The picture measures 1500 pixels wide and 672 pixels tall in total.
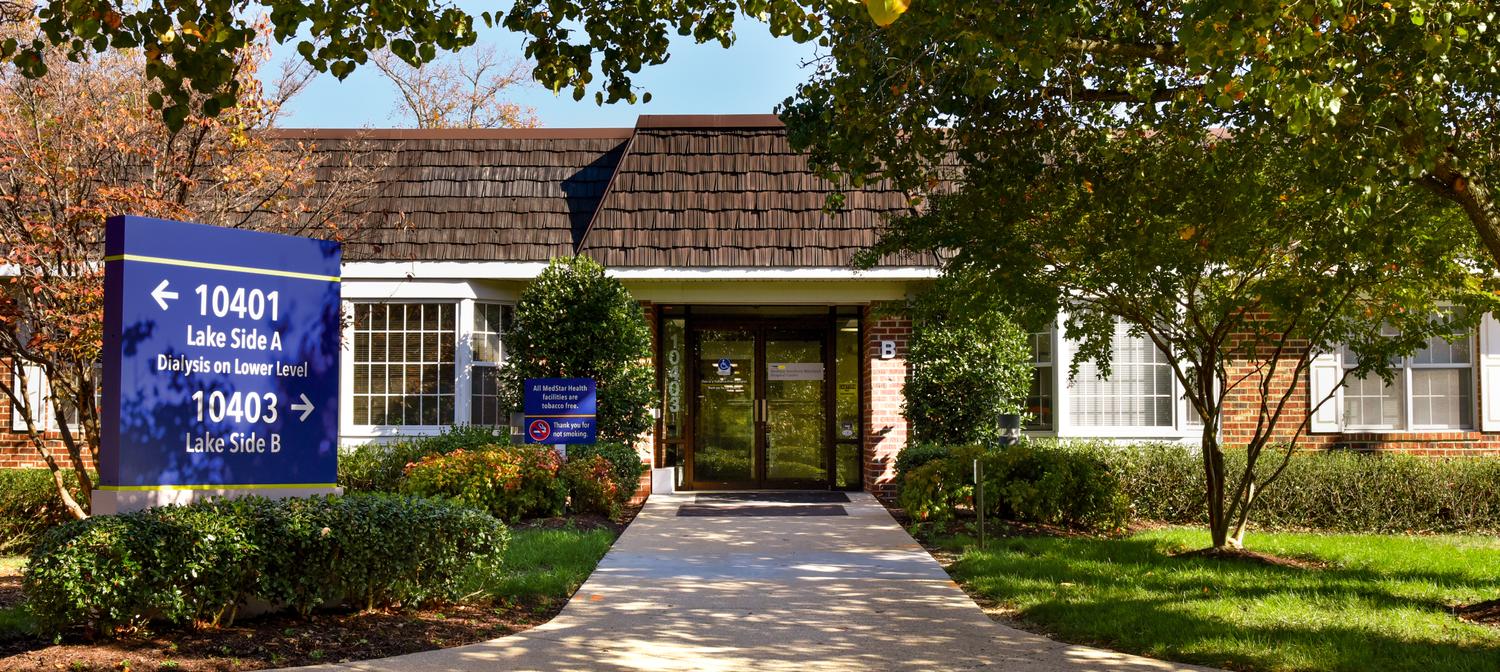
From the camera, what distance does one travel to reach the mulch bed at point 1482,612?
7516 millimetres

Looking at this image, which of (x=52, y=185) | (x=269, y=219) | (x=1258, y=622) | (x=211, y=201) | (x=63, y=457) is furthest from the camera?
(x=63, y=457)

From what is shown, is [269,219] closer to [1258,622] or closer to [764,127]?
[764,127]

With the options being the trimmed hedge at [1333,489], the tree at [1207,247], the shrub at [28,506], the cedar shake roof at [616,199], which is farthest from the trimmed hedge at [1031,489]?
the shrub at [28,506]

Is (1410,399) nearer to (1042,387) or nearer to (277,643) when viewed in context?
(1042,387)

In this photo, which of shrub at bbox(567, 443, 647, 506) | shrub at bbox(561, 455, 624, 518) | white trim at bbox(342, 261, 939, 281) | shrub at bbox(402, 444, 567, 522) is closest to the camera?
shrub at bbox(402, 444, 567, 522)

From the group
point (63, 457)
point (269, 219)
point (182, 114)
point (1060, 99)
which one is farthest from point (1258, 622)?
point (63, 457)

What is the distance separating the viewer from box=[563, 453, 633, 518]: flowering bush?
489 inches

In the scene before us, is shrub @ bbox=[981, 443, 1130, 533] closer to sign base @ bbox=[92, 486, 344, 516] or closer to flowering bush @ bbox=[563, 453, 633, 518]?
flowering bush @ bbox=[563, 453, 633, 518]

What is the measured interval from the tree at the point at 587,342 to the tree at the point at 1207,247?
14.2 feet

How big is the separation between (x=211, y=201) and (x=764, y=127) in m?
7.06

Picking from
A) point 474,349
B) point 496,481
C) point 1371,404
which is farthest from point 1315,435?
point 474,349

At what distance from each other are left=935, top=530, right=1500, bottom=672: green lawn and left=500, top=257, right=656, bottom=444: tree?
15.3 ft

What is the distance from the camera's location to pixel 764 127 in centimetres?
1564

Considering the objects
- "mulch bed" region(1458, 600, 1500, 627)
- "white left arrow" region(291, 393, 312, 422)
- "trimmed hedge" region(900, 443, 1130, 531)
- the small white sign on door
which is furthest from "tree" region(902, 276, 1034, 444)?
"white left arrow" region(291, 393, 312, 422)
